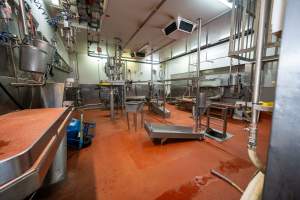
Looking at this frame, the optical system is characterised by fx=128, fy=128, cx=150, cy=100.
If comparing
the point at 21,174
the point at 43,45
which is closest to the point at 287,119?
the point at 21,174

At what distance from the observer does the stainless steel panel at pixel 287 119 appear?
1.28ft

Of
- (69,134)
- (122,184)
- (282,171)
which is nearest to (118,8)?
(69,134)

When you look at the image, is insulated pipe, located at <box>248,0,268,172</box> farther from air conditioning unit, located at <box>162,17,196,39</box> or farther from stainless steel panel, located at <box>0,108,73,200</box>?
air conditioning unit, located at <box>162,17,196,39</box>

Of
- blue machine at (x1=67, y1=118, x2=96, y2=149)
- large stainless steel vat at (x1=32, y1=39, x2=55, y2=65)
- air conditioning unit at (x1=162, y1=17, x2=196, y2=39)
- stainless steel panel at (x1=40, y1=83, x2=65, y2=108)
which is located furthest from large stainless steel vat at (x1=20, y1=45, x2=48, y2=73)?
air conditioning unit at (x1=162, y1=17, x2=196, y2=39)

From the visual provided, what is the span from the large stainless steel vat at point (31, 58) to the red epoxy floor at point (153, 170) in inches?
41.0

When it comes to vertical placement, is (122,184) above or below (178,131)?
below

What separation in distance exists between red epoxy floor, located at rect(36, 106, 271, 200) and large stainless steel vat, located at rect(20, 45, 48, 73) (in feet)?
3.41

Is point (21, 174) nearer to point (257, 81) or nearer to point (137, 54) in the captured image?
point (257, 81)

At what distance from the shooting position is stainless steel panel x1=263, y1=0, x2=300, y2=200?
0.39m

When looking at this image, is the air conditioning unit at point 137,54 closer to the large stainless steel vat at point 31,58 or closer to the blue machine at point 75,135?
the blue machine at point 75,135

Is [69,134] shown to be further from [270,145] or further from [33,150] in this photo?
[270,145]

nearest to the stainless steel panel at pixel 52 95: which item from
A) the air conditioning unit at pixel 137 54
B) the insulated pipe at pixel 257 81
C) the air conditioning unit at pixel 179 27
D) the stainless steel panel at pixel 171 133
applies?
the stainless steel panel at pixel 171 133

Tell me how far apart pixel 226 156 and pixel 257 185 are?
1.30 meters

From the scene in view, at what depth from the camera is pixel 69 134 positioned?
1.79 meters
